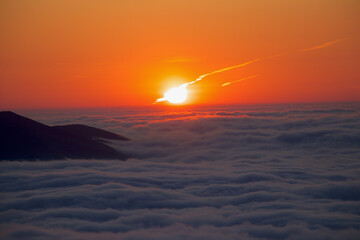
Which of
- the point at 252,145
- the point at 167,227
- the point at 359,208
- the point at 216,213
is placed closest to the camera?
the point at 167,227

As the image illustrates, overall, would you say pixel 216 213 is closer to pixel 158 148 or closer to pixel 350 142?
pixel 158 148

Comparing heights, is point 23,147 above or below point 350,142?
above

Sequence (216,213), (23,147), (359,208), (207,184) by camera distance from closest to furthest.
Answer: (216,213) < (359,208) < (207,184) < (23,147)

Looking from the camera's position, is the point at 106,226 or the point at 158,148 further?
the point at 158,148

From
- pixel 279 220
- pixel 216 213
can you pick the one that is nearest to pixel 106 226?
pixel 216 213

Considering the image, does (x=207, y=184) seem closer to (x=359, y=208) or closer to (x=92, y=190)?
(x=92, y=190)

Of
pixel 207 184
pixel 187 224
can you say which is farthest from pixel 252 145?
pixel 187 224
